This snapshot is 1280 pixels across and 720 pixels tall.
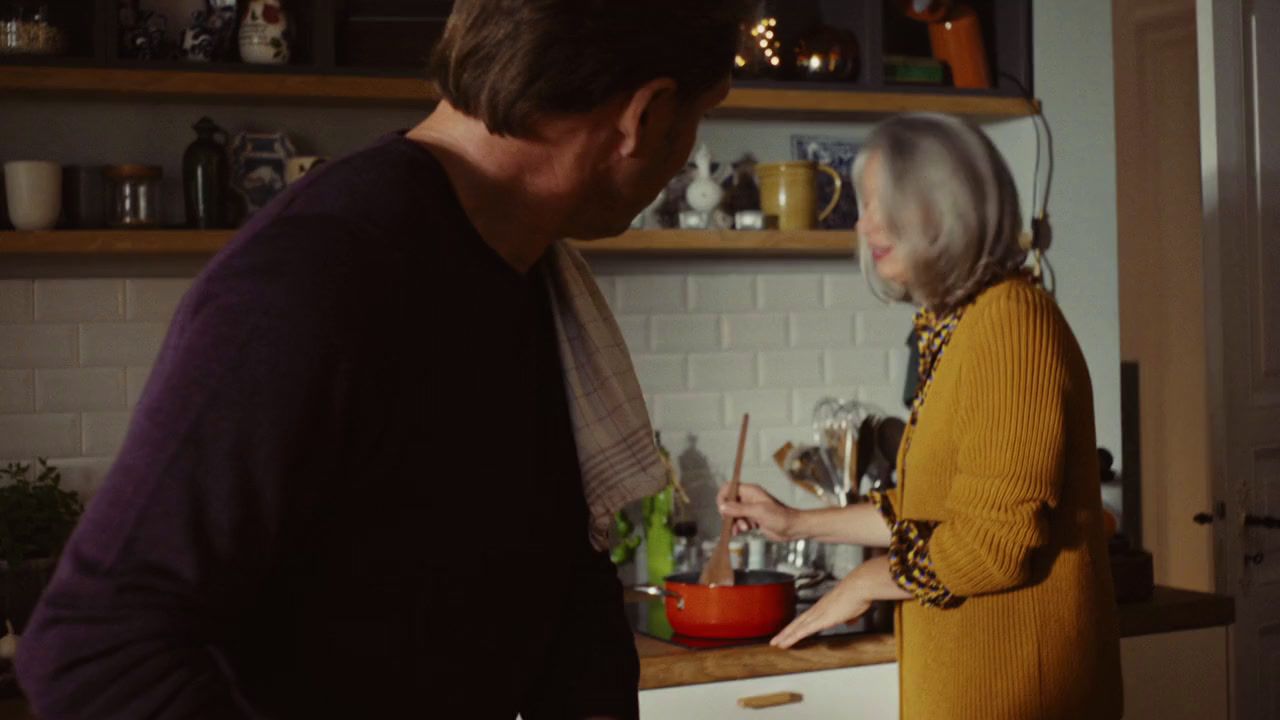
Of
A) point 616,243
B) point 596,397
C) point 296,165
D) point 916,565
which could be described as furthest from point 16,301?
point 596,397

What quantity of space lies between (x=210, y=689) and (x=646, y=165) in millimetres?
484

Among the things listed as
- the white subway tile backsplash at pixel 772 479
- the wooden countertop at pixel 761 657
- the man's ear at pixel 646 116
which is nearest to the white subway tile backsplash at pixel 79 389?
the wooden countertop at pixel 761 657

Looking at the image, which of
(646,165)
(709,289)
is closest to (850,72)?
(709,289)

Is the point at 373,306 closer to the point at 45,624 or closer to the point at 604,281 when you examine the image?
the point at 45,624

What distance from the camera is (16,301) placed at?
295 centimetres

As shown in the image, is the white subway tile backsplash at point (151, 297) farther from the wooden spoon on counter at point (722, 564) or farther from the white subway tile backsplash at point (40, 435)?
the wooden spoon on counter at point (722, 564)

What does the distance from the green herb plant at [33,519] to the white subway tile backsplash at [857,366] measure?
70.7 inches

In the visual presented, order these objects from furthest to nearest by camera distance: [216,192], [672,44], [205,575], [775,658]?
[216,192]
[775,658]
[672,44]
[205,575]

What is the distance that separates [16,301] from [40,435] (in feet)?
0.93

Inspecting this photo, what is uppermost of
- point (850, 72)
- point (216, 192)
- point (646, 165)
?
point (850, 72)

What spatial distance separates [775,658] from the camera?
2.68 m

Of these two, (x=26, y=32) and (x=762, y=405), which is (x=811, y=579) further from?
(x=26, y=32)

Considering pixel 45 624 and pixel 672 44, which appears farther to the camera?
pixel 672 44

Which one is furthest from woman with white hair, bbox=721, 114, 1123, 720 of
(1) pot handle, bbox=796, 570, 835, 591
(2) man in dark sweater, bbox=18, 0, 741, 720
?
(2) man in dark sweater, bbox=18, 0, 741, 720
